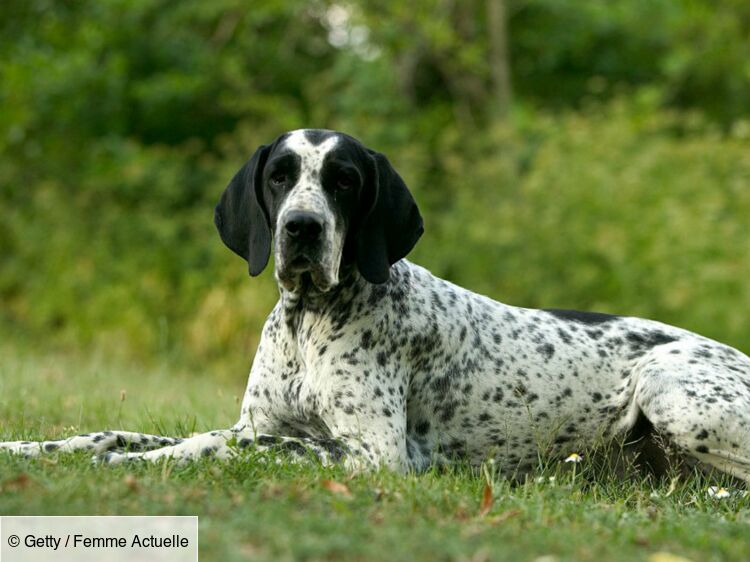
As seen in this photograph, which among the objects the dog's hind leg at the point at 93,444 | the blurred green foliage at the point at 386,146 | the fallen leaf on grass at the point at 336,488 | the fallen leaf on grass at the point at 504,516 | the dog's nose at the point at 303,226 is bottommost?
the fallen leaf on grass at the point at 504,516

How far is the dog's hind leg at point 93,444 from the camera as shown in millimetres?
4492

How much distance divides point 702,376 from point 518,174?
8.38m

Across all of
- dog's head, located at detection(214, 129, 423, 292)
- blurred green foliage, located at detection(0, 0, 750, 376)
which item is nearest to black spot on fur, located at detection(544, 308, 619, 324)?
dog's head, located at detection(214, 129, 423, 292)

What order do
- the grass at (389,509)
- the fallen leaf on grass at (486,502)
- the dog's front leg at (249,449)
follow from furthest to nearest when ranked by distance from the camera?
the dog's front leg at (249,449) < the fallen leaf on grass at (486,502) < the grass at (389,509)

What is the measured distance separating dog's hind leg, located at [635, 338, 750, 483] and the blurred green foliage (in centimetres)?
461

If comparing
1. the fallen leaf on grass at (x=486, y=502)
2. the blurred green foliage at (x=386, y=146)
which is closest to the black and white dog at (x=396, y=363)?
the fallen leaf on grass at (x=486, y=502)

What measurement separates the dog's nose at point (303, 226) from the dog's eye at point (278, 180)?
11.7 inches

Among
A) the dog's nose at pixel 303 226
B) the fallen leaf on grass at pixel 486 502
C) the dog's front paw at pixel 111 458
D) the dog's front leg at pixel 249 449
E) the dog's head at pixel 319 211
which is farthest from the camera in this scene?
the dog's head at pixel 319 211

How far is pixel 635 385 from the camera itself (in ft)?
17.7

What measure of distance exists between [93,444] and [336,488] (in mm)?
1271

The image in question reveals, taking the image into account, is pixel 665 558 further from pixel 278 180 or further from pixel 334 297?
pixel 278 180

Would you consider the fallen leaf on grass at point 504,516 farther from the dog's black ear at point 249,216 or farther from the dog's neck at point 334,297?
the dog's black ear at point 249,216

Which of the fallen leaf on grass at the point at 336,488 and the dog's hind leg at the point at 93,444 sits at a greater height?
the dog's hind leg at the point at 93,444

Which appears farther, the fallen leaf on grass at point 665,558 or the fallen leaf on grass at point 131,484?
the fallen leaf on grass at point 131,484
